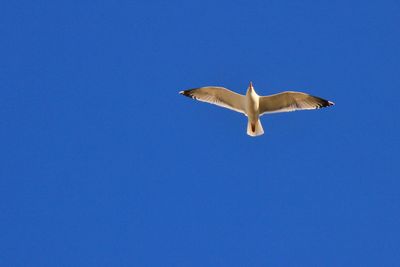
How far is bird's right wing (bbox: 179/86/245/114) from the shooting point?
1819 centimetres

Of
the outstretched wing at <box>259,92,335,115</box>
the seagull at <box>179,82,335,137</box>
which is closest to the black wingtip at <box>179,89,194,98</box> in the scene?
the seagull at <box>179,82,335,137</box>

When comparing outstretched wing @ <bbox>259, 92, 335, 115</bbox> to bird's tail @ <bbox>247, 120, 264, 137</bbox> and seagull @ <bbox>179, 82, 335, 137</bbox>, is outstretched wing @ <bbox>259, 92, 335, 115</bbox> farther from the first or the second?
bird's tail @ <bbox>247, 120, 264, 137</bbox>

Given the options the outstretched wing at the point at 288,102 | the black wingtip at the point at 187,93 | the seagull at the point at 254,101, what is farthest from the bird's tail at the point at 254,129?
the black wingtip at the point at 187,93

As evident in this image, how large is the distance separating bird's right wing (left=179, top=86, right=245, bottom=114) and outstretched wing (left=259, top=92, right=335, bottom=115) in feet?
1.80

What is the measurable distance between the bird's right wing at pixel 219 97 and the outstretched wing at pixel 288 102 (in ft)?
1.80

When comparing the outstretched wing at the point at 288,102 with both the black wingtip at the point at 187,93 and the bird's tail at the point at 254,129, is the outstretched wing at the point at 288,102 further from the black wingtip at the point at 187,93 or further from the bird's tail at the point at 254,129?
the black wingtip at the point at 187,93

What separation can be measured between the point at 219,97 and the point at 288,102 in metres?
1.66

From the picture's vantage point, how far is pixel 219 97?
18.4 meters

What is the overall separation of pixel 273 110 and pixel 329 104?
135 centimetres

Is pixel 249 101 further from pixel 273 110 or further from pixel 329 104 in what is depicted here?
pixel 329 104

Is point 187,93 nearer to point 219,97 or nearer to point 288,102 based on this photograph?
point 219,97

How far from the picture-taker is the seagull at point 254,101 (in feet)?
58.6

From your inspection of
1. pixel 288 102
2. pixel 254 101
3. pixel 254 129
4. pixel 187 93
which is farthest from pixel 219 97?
pixel 288 102

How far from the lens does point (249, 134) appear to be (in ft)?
58.8
